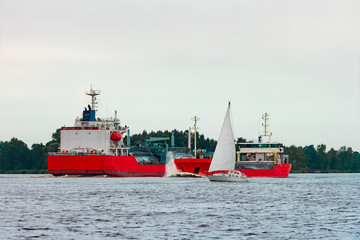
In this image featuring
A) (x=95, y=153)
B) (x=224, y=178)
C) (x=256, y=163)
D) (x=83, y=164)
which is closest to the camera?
(x=224, y=178)

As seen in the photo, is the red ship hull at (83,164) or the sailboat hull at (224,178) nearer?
the sailboat hull at (224,178)

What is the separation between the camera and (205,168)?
419ft

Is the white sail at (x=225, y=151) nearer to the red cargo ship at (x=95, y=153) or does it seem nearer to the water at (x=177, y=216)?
the water at (x=177, y=216)

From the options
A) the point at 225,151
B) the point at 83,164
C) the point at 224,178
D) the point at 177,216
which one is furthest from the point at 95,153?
the point at 177,216

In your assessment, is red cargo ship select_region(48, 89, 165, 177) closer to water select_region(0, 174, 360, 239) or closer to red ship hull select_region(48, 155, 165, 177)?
red ship hull select_region(48, 155, 165, 177)

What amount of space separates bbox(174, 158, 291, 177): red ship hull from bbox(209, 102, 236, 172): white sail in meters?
32.9

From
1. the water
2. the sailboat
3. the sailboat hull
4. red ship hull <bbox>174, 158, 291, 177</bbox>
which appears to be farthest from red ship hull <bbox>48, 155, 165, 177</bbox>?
the water

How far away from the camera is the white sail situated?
91.1m

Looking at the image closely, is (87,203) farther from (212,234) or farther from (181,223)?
(212,234)

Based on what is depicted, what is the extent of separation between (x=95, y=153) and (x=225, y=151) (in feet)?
119

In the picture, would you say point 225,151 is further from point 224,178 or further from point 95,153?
point 95,153

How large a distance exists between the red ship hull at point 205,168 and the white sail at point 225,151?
32906 millimetres

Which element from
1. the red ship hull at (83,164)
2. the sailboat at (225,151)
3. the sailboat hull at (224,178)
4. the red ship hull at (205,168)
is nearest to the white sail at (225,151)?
the sailboat at (225,151)

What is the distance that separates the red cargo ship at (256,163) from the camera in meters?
126
